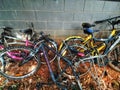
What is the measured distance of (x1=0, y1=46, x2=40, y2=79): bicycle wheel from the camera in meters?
3.83

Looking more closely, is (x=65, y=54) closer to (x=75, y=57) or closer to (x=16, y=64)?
(x=75, y=57)

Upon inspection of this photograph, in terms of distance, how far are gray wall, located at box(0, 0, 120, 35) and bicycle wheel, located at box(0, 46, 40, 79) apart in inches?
30.9

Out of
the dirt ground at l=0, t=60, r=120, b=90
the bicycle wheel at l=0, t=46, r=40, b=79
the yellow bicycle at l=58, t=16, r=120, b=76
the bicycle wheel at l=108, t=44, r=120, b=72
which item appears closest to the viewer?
the yellow bicycle at l=58, t=16, r=120, b=76

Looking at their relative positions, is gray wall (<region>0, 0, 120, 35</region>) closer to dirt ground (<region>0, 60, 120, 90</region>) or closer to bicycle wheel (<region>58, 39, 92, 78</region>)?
bicycle wheel (<region>58, 39, 92, 78</region>)

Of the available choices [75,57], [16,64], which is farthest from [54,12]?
[16,64]

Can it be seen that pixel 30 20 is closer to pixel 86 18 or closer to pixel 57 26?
pixel 57 26

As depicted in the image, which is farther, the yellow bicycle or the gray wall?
the gray wall

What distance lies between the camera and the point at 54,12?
3949 mm

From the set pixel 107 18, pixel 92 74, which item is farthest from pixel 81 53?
pixel 107 18

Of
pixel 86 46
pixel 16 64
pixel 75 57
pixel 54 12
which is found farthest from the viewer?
pixel 16 64

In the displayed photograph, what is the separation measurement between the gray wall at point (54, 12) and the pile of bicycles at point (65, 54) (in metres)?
0.33

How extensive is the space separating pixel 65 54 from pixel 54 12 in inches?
44.7

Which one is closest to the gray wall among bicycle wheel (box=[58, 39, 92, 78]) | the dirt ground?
bicycle wheel (box=[58, 39, 92, 78])

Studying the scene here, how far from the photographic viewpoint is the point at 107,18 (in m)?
4.23
